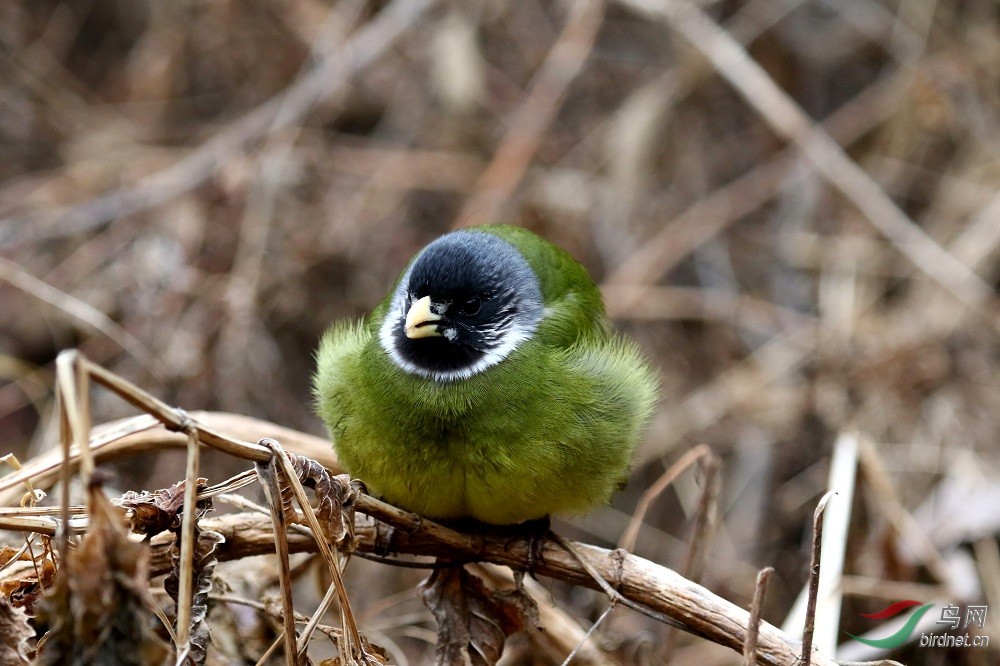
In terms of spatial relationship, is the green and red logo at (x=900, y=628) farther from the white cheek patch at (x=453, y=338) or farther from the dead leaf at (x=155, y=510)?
the dead leaf at (x=155, y=510)

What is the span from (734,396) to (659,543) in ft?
3.10

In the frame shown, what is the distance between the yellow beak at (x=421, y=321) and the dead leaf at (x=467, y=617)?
76 cm

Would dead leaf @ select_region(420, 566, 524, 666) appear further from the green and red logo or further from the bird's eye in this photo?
the green and red logo

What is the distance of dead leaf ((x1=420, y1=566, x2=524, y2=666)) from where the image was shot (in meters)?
2.82

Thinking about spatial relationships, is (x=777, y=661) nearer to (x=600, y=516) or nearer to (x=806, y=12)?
(x=600, y=516)

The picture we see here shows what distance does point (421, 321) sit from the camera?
3234 mm

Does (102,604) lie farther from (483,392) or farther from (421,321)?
(421,321)

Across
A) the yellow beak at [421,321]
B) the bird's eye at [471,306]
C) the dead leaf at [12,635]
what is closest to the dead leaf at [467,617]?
the yellow beak at [421,321]

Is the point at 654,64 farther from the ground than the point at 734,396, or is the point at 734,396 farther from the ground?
the point at 654,64

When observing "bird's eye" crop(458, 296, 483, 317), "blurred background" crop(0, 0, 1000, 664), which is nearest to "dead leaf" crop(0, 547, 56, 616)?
"bird's eye" crop(458, 296, 483, 317)

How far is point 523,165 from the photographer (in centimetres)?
614

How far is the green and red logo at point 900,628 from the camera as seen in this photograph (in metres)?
3.71

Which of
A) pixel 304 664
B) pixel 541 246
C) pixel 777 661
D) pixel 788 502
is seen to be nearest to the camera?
pixel 304 664

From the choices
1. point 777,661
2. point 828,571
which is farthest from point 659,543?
point 777,661
